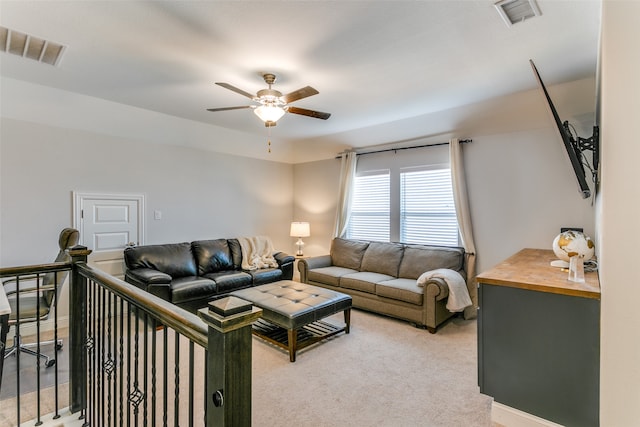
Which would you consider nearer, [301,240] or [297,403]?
[297,403]

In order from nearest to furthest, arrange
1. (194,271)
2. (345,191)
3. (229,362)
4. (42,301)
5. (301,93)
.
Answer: (229,362), (301,93), (42,301), (194,271), (345,191)

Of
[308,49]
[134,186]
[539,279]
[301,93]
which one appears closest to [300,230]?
[134,186]

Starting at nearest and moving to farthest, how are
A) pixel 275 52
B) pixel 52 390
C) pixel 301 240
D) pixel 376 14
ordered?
1. pixel 376 14
2. pixel 52 390
3. pixel 275 52
4. pixel 301 240

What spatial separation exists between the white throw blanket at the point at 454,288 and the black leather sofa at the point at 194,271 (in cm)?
227

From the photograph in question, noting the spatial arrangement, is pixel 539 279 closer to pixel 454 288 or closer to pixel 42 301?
pixel 454 288

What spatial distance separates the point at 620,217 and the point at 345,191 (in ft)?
13.1

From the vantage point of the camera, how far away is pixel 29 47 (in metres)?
2.48

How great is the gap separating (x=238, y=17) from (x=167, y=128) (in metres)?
2.84

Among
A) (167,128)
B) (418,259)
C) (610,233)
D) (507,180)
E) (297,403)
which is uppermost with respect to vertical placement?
(167,128)

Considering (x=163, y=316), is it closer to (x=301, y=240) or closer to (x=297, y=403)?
(x=297, y=403)

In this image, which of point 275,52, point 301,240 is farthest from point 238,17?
point 301,240

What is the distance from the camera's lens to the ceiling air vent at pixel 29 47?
2311 mm

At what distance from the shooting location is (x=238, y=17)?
6.75 feet

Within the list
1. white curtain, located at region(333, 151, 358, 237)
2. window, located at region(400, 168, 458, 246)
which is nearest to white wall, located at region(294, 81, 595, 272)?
window, located at region(400, 168, 458, 246)
